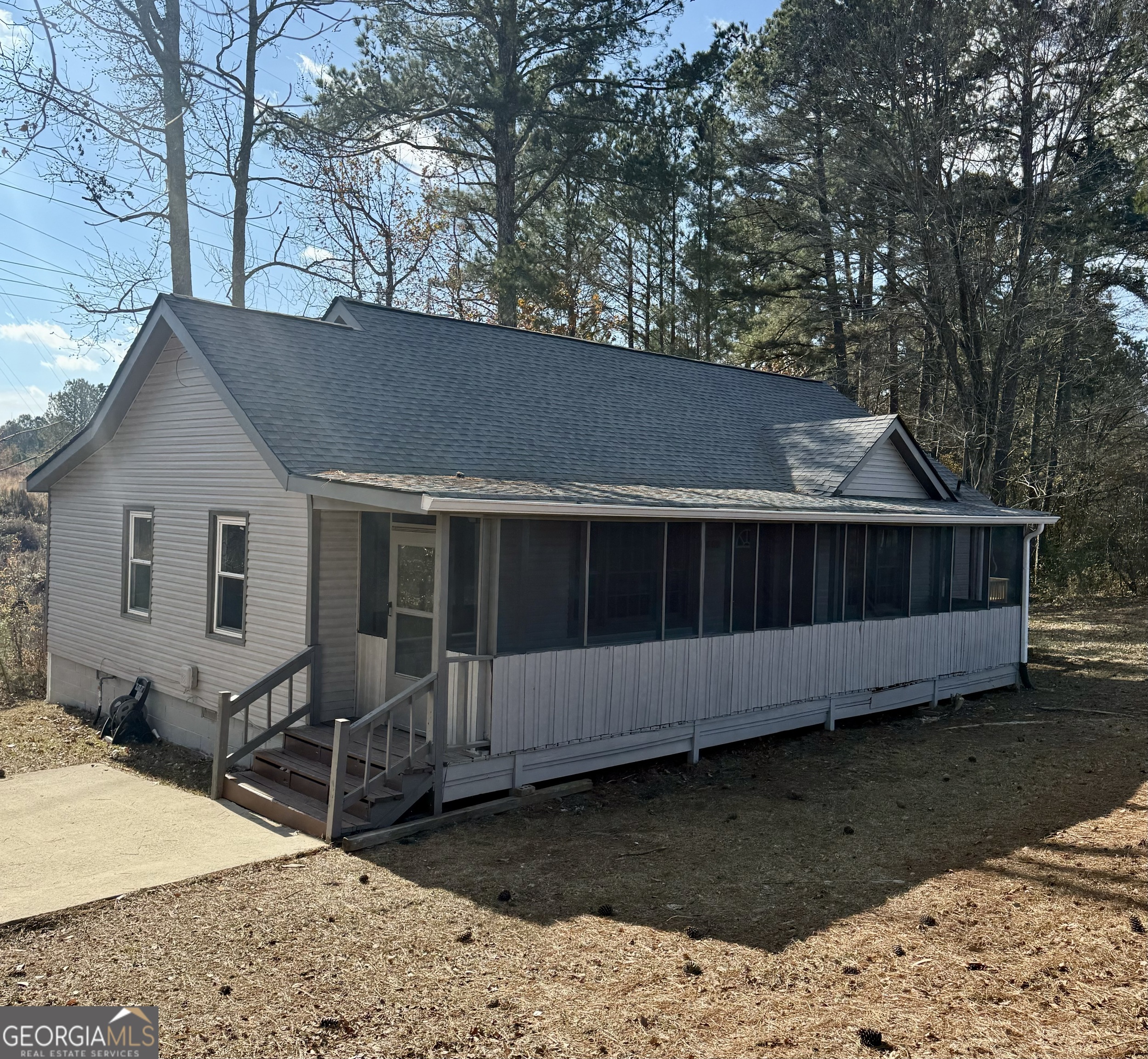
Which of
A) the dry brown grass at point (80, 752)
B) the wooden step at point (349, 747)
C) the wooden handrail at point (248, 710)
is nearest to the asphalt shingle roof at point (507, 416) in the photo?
the wooden handrail at point (248, 710)

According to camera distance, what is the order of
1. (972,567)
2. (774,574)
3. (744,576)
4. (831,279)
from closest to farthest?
1. (744,576)
2. (774,574)
3. (972,567)
4. (831,279)

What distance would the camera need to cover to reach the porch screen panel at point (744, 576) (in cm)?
1079

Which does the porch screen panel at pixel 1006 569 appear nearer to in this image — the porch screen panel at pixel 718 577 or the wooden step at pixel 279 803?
the porch screen panel at pixel 718 577

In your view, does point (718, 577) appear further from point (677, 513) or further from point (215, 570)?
point (215, 570)

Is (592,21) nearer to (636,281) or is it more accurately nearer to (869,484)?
(636,281)

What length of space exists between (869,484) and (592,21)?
16.2 m

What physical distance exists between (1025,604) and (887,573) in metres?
3.99

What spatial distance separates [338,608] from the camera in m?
9.50

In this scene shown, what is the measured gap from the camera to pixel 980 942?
5727 millimetres

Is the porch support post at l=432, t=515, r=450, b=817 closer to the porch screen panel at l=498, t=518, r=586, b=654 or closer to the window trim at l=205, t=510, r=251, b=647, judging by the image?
the porch screen panel at l=498, t=518, r=586, b=654

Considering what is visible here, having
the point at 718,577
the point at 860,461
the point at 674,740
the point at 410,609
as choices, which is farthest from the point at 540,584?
the point at 860,461

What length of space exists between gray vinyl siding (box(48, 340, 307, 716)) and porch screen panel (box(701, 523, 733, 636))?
171 inches

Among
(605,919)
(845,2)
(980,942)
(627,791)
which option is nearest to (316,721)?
(627,791)

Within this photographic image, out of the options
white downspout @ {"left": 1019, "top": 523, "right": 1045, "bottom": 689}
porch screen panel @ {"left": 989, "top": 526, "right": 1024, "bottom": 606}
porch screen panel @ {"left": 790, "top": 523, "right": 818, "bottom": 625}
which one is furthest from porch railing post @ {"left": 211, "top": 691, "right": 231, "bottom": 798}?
white downspout @ {"left": 1019, "top": 523, "right": 1045, "bottom": 689}
